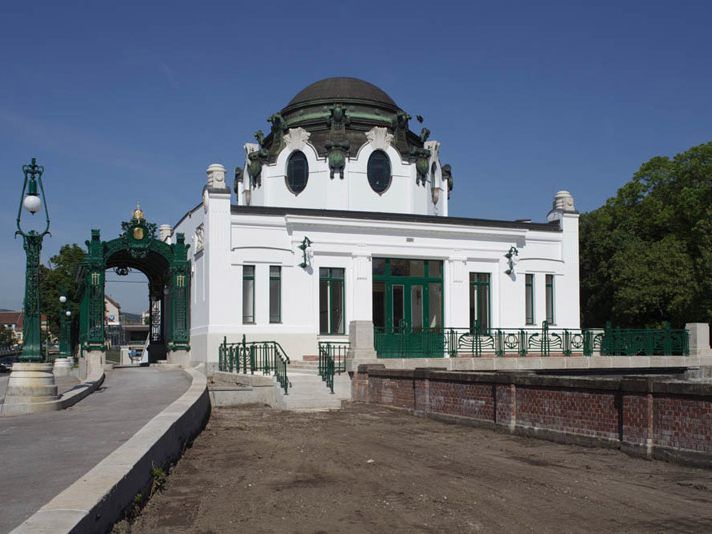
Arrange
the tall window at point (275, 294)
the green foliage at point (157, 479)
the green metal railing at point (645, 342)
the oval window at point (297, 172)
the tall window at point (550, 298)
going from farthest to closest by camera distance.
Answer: the oval window at point (297, 172) < the tall window at point (550, 298) < the green metal railing at point (645, 342) < the tall window at point (275, 294) < the green foliage at point (157, 479)

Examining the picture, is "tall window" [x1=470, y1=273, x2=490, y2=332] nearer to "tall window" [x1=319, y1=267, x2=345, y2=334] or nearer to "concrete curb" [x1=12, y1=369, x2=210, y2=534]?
"tall window" [x1=319, y1=267, x2=345, y2=334]

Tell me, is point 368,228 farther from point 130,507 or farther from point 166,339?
point 130,507

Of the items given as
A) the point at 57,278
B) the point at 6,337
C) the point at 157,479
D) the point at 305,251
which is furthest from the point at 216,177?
the point at 6,337

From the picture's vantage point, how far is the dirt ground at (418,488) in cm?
809

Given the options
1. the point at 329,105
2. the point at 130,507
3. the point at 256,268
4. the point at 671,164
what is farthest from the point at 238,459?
the point at 671,164

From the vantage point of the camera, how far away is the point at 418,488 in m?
9.82

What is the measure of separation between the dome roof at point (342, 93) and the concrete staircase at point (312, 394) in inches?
621

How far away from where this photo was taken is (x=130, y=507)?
25.9 feet

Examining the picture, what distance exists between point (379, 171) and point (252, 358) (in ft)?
42.2

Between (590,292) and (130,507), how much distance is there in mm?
44952

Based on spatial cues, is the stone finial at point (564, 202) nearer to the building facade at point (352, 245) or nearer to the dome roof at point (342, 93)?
the building facade at point (352, 245)

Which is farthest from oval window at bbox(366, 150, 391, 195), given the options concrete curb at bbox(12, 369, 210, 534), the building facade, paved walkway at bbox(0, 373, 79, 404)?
concrete curb at bbox(12, 369, 210, 534)

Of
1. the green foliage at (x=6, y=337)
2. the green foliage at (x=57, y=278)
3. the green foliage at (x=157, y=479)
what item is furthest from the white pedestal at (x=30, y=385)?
the green foliage at (x=6, y=337)

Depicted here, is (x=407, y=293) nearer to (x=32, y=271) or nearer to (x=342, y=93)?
(x=342, y=93)
